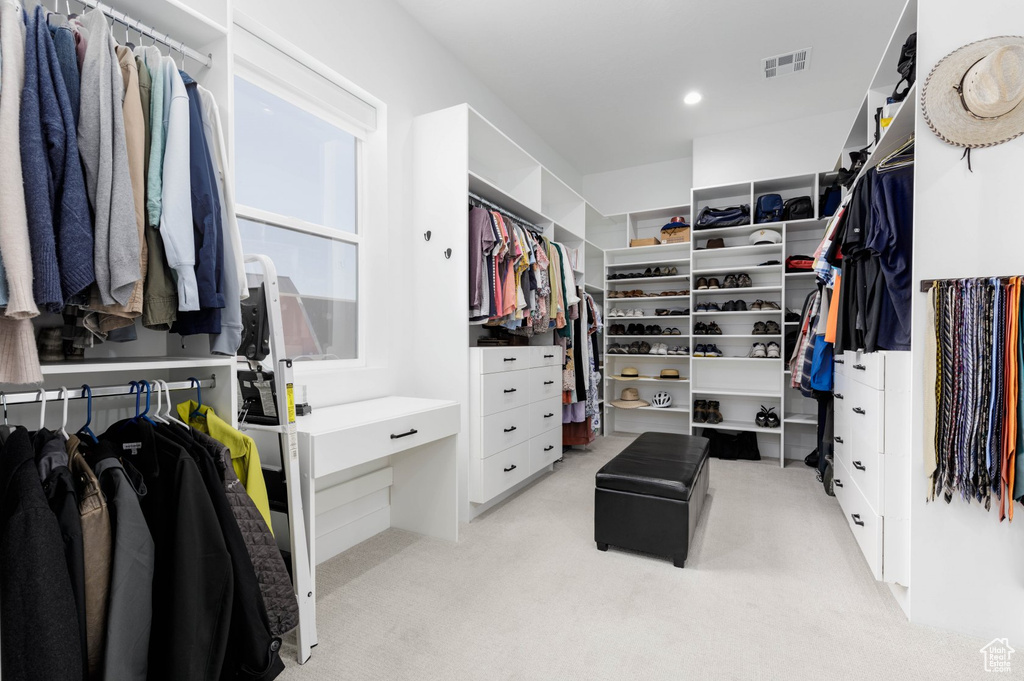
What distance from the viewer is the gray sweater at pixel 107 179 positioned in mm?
1081

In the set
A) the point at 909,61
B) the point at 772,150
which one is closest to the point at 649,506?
the point at 909,61

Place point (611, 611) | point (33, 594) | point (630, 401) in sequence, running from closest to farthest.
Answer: point (33, 594) → point (611, 611) → point (630, 401)

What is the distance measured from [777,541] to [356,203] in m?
2.93

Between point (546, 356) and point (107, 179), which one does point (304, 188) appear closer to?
point (107, 179)

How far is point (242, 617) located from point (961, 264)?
2.46 m

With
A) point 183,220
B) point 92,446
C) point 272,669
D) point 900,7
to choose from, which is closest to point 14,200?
point 183,220

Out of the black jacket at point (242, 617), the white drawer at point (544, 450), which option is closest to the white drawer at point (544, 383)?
the white drawer at point (544, 450)

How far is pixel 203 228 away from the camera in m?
1.26

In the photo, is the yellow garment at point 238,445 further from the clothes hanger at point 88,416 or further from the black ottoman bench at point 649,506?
the black ottoman bench at point 649,506

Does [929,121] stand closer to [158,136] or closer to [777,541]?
[777,541]

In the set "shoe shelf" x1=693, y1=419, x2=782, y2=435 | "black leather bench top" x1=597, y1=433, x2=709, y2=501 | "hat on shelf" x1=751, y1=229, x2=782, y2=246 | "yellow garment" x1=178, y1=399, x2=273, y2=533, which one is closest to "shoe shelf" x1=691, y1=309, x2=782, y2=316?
"hat on shelf" x1=751, y1=229, x2=782, y2=246

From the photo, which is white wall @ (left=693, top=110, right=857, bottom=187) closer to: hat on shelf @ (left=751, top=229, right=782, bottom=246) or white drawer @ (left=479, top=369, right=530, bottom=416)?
hat on shelf @ (left=751, top=229, right=782, bottom=246)

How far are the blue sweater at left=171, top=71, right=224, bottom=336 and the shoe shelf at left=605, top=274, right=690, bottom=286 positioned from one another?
13.9 ft

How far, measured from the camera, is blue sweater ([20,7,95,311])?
97 cm
